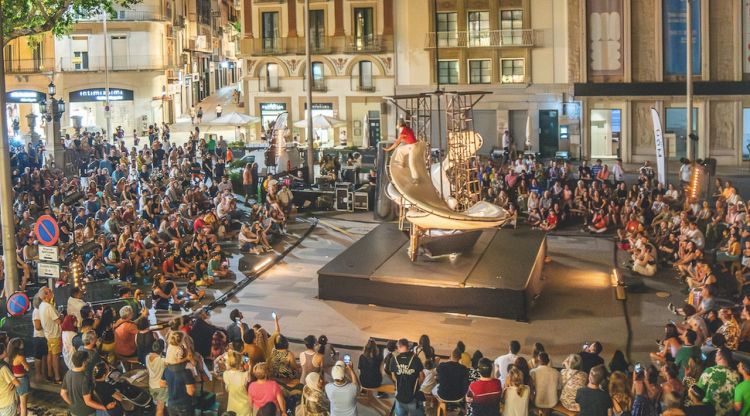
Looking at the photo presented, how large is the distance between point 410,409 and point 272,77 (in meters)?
41.9

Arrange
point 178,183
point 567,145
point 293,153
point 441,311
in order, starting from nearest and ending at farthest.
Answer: point 441,311 → point 178,183 → point 293,153 → point 567,145

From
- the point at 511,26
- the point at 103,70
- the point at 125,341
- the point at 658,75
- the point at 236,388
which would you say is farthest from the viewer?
the point at 103,70

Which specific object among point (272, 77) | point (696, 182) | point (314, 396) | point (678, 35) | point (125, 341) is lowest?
point (314, 396)

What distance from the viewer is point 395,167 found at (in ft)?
66.3

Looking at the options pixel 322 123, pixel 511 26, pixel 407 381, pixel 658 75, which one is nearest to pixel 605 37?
pixel 658 75

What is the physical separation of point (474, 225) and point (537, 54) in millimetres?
28356

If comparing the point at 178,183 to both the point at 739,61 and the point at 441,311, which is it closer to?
the point at 441,311

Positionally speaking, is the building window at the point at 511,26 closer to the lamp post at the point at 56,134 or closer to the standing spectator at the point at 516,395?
the lamp post at the point at 56,134

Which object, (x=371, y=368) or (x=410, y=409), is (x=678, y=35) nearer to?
(x=371, y=368)

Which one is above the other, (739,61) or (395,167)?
(739,61)

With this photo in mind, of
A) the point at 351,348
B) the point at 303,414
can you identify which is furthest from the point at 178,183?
the point at 303,414

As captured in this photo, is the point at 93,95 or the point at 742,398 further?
the point at 93,95

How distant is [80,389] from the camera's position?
472 inches

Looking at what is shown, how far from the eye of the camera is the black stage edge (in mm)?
19219
